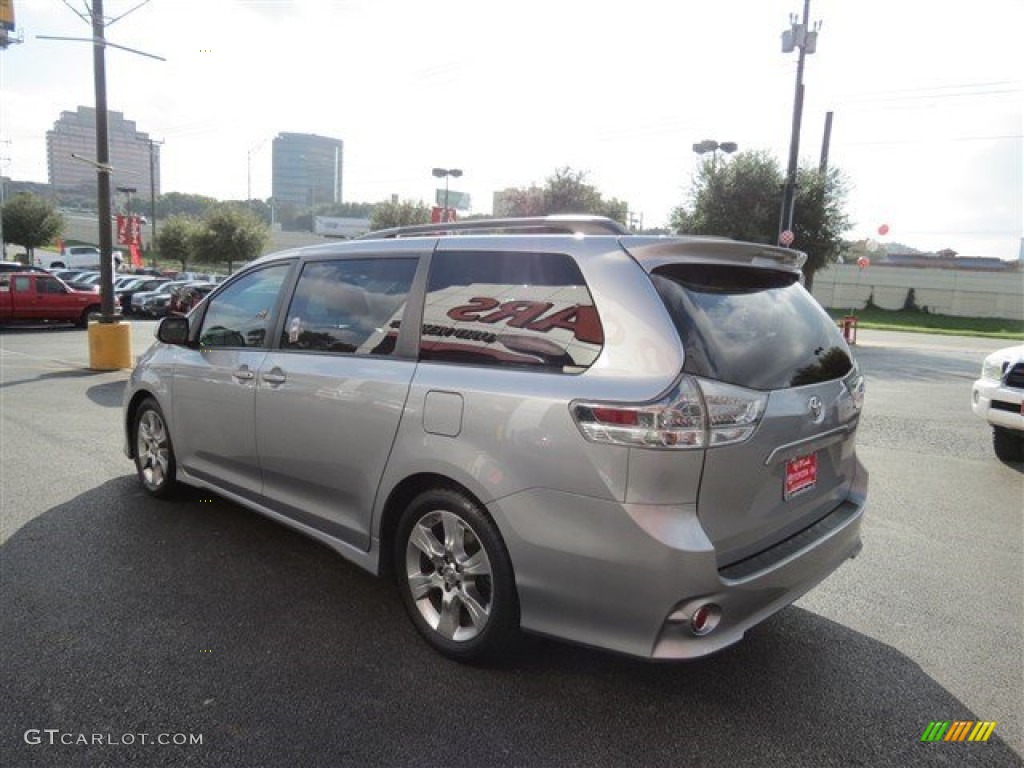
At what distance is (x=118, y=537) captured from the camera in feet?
13.8

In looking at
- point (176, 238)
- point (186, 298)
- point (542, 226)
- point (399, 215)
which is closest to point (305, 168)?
point (176, 238)

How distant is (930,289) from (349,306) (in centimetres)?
5416

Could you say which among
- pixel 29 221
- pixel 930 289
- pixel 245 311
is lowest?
pixel 245 311

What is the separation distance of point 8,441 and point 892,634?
7.20 meters

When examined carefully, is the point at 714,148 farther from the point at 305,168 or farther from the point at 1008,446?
the point at 305,168

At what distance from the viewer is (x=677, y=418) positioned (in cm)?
234

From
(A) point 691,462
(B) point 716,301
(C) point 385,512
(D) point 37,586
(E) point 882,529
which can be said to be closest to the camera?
(A) point 691,462

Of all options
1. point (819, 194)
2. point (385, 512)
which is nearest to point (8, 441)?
point (385, 512)

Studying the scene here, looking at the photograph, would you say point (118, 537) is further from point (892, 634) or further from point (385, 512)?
point (892, 634)

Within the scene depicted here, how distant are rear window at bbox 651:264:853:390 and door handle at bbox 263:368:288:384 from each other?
2.10 meters

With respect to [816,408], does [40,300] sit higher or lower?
lower

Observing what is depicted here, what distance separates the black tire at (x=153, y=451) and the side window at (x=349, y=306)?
1.59 meters

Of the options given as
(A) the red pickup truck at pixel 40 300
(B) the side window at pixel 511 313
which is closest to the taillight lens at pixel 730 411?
(B) the side window at pixel 511 313

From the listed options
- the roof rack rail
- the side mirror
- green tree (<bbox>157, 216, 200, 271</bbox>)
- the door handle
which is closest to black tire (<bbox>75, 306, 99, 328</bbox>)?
the side mirror
